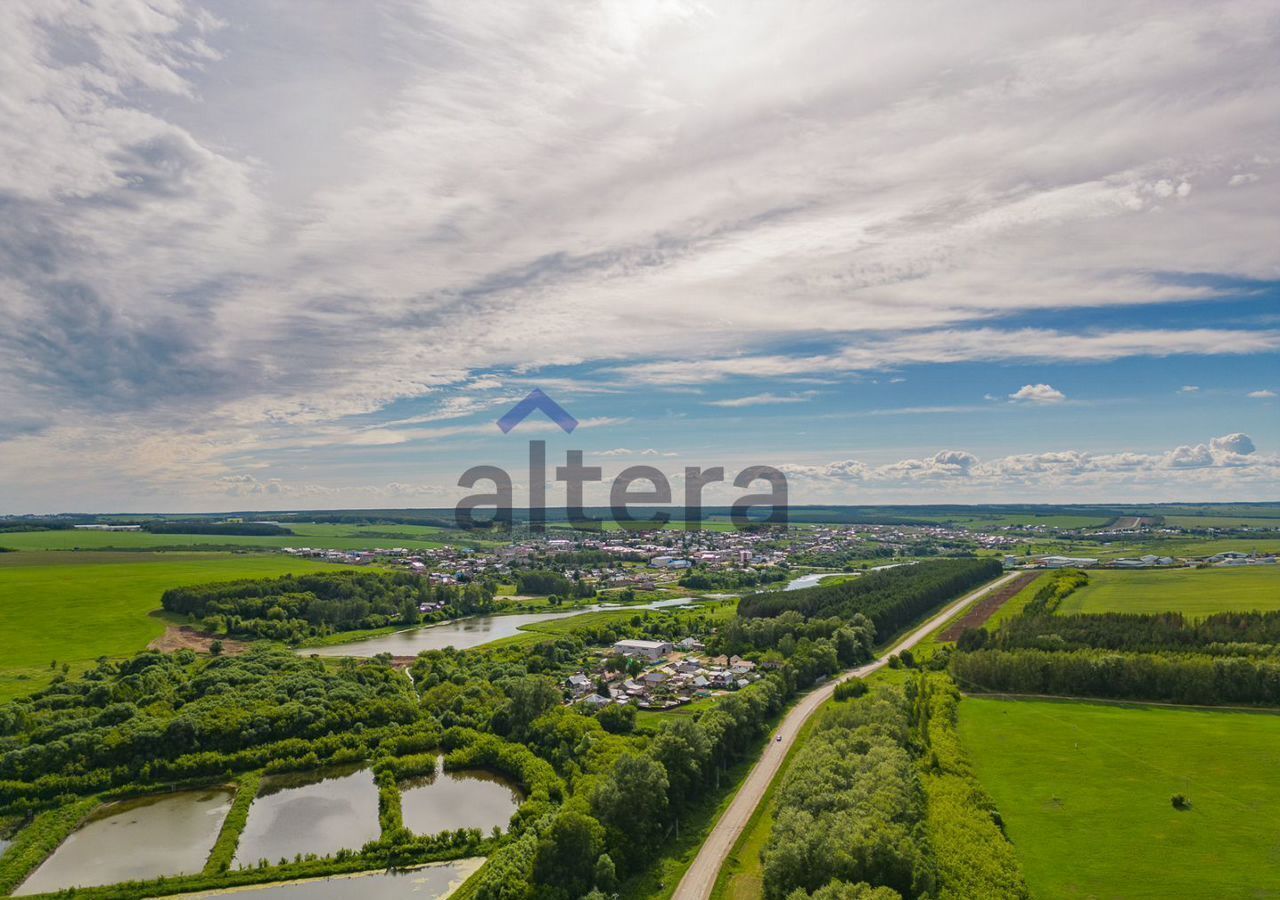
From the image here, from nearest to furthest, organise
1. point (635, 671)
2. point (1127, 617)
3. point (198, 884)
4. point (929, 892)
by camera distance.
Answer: point (929, 892) → point (198, 884) → point (635, 671) → point (1127, 617)

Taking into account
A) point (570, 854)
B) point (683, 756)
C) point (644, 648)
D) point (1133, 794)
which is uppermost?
point (683, 756)

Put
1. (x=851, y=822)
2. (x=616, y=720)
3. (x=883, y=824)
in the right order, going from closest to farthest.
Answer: (x=883, y=824)
(x=851, y=822)
(x=616, y=720)

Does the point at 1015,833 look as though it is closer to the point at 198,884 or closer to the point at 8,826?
the point at 198,884

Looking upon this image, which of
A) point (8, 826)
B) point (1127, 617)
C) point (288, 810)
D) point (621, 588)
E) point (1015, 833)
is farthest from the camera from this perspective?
point (621, 588)

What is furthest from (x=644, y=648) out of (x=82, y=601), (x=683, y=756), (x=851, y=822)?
(x=82, y=601)

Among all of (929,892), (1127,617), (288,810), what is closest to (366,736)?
(288,810)

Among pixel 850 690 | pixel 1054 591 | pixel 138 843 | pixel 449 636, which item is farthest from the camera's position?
pixel 1054 591

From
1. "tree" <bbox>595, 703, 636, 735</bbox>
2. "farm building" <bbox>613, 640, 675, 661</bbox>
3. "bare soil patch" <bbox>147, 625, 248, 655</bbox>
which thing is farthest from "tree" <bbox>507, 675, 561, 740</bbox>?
"bare soil patch" <bbox>147, 625, 248, 655</bbox>

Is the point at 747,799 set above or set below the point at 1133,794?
below

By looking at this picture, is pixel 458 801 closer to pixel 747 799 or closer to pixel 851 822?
pixel 747 799
